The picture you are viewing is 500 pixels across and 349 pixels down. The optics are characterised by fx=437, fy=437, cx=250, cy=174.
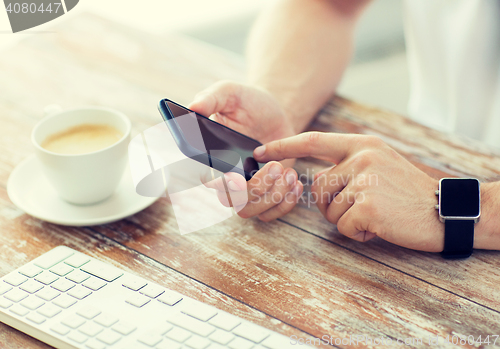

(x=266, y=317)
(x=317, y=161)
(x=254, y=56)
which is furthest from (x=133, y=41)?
(x=266, y=317)

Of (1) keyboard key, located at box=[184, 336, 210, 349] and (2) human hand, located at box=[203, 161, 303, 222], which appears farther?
(2) human hand, located at box=[203, 161, 303, 222]

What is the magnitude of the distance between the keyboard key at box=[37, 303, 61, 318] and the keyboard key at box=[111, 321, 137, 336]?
8 cm

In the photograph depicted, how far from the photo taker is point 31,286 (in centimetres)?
60

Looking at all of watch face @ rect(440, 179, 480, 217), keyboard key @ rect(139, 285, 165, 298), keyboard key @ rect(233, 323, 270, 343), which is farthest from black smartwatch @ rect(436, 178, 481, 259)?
keyboard key @ rect(139, 285, 165, 298)

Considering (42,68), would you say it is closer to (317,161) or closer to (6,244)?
(6,244)

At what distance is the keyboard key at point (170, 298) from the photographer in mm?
573

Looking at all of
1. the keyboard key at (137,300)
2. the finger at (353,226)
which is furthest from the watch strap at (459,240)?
the keyboard key at (137,300)

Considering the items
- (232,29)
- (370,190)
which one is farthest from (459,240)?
(232,29)

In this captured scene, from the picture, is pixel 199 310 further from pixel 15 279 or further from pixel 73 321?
pixel 15 279

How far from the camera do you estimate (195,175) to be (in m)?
0.85

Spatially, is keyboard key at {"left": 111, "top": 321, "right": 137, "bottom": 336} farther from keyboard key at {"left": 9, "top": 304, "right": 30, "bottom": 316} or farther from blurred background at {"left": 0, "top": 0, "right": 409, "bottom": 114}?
blurred background at {"left": 0, "top": 0, "right": 409, "bottom": 114}

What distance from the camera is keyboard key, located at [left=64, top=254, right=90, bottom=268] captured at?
2.08ft

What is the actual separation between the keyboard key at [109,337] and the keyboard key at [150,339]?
0.09 feet

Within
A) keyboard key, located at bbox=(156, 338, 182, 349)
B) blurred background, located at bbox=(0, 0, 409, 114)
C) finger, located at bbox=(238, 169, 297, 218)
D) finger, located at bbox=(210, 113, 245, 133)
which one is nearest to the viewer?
keyboard key, located at bbox=(156, 338, 182, 349)
